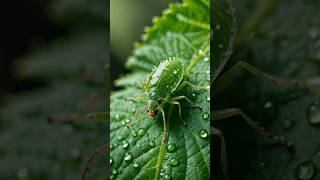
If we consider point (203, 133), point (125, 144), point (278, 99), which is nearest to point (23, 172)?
point (125, 144)

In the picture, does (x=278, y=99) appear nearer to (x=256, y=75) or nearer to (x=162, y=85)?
(x=256, y=75)

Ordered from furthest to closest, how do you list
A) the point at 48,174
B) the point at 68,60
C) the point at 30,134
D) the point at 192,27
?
the point at 68,60, the point at 30,134, the point at 48,174, the point at 192,27

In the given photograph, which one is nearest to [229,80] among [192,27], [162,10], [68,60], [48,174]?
[192,27]

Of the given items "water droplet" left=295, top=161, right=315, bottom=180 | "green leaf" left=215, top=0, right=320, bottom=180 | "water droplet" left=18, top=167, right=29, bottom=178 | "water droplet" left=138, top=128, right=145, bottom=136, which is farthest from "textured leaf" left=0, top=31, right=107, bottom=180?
"water droplet" left=295, top=161, right=315, bottom=180

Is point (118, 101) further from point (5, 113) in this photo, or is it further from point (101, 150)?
point (5, 113)

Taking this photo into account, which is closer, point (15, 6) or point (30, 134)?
point (30, 134)

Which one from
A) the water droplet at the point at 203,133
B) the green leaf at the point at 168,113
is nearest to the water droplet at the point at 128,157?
the green leaf at the point at 168,113

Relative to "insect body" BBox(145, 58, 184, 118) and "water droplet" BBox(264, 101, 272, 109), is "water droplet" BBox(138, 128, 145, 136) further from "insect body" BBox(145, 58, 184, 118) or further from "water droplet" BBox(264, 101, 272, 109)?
"water droplet" BBox(264, 101, 272, 109)
